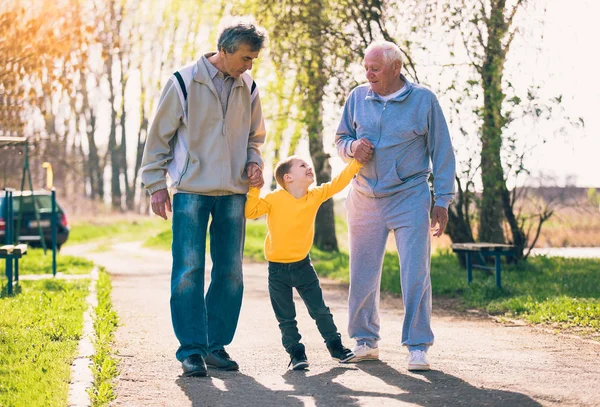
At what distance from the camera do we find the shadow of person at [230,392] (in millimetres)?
5496

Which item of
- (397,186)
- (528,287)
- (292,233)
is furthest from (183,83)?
(528,287)

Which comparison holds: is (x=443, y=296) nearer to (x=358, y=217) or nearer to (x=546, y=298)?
(x=546, y=298)

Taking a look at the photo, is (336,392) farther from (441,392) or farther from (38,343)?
(38,343)

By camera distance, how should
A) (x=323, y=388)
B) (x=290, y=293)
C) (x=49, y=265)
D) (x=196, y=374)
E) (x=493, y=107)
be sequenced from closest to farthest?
(x=323, y=388) < (x=196, y=374) < (x=290, y=293) < (x=493, y=107) < (x=49, y=265)

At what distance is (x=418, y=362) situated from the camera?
6457 millimetres

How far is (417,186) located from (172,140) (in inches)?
62.9

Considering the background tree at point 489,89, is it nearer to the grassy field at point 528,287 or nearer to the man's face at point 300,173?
the grassy field at point 528,287

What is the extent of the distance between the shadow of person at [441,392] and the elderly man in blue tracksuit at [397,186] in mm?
222

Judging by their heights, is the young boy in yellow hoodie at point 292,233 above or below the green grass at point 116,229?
above

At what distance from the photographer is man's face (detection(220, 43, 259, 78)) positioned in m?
6.39

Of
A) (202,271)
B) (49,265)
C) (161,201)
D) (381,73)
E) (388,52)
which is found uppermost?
(388,52)

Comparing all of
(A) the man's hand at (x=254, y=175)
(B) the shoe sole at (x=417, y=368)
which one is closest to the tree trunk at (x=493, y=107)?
(A) the man's hand at (x=254, y=175)

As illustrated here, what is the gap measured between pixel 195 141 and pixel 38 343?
6.64 feet

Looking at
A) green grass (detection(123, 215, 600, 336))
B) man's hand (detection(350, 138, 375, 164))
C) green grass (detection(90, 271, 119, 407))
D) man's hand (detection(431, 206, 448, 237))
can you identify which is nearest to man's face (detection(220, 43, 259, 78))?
man's hand (detection(350, 138, 375, 164))
